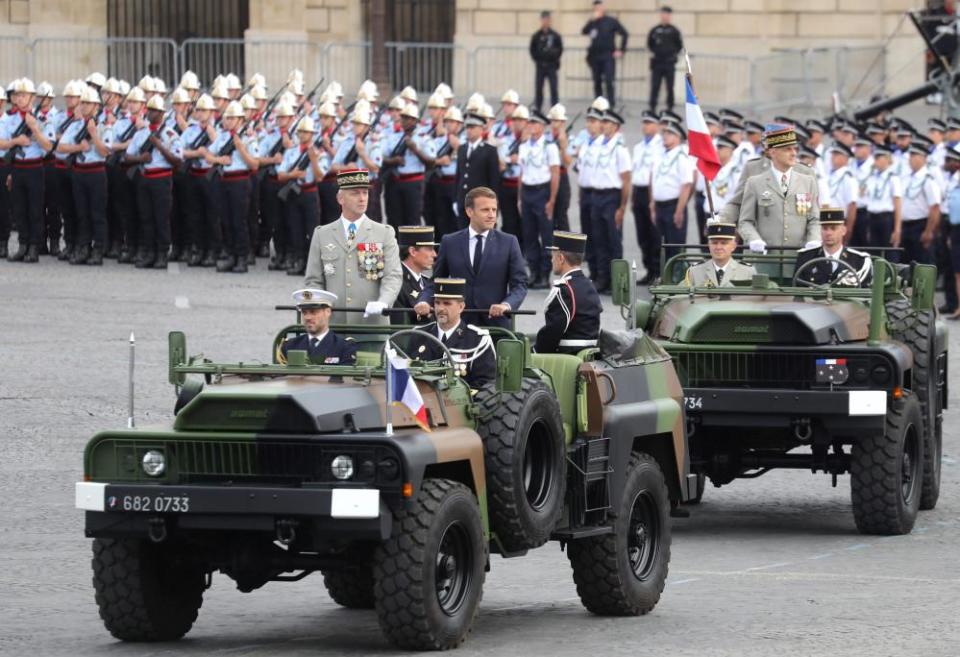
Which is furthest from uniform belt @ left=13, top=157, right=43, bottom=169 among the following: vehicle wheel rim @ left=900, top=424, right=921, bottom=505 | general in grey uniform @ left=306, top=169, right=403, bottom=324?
vehicle wheel rim @ left=900, top=424, right=921, bottom=505

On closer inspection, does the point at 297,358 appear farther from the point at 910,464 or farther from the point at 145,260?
the point at 145,260

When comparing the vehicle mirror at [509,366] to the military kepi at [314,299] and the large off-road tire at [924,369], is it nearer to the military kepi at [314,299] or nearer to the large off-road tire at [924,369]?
the military kepi at [314,299]

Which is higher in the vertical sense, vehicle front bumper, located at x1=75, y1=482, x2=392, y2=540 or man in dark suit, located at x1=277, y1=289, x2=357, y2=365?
man in dark suit, located at x1=277, y1=289, x2=357, y2=365

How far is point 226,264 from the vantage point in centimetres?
2667

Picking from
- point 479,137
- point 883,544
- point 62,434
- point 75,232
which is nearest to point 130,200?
point 75,232

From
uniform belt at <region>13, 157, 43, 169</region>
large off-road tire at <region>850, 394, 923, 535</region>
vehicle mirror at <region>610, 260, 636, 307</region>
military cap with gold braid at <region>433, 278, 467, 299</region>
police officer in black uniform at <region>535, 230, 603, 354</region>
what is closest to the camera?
military cap with gold braid at <region>433, 278, 467, 299</region>

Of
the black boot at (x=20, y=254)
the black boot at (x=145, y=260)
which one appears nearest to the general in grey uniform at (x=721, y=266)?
the black boot at (x=145, y=260)

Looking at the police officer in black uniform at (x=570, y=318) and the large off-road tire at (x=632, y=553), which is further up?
the police officer in black uniform at (x=570, y=318)

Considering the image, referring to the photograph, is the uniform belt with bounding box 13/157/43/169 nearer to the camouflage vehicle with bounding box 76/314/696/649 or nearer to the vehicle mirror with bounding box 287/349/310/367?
the camouflage vehicle with bounding box 76/314/696/649

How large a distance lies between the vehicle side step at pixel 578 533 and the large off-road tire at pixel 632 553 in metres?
0.03

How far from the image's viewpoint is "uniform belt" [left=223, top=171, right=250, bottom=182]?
26672 millimetres

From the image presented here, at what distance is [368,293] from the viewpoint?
540 inches

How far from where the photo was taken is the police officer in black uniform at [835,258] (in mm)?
14820

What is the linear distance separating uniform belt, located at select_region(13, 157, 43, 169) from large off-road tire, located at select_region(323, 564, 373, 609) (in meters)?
16.9
